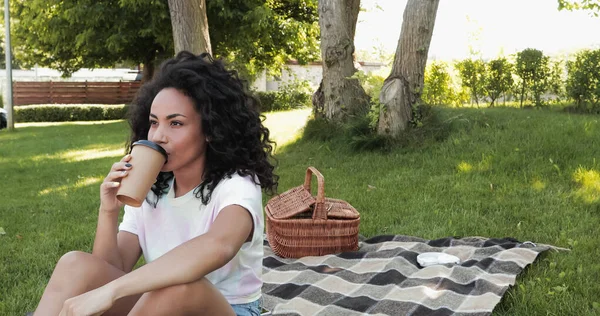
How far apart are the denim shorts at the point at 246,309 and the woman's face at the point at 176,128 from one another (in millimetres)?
563

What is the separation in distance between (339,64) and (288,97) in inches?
491

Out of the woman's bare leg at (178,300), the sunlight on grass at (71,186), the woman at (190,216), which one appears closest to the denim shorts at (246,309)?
the woman at (190,216)

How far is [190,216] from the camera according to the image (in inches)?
94.3

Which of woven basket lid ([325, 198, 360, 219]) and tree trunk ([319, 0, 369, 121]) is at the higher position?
tree trunk ([319, 0, 369, 121])

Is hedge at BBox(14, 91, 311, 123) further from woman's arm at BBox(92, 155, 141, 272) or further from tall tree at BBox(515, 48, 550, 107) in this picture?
woman's arm at BBox(92, 155, 141, 272)

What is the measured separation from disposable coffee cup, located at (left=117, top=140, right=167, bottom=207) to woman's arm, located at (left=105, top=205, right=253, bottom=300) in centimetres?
22

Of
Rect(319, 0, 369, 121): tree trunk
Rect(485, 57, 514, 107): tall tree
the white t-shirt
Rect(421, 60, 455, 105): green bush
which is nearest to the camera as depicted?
the white t-shirt

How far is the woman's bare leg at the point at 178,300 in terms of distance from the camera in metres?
2.05

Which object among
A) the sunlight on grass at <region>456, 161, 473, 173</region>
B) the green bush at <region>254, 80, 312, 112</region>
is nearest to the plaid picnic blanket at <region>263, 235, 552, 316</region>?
the sunlight on grass at <region>456, 161, 473, 173</region>

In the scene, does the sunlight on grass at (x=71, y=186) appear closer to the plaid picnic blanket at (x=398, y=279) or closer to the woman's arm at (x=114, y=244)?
the plaid picnic blanket at (x=398, y=279)

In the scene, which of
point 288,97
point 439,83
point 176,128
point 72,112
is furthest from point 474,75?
point 72,112

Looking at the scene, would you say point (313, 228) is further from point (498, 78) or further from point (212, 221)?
point (498, 78)

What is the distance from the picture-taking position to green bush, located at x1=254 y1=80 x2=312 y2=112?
2064cm

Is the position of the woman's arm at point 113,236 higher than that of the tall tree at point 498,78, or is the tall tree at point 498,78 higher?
the tall tree at point 498,78
